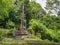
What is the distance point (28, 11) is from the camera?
2572 cm

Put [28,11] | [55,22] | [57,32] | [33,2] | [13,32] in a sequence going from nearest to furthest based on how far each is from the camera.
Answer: [57,32] → [55,22] → [13,32] → [33,2] → [28,11]

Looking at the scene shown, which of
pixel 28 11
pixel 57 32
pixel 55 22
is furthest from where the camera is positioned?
pixel 28 11

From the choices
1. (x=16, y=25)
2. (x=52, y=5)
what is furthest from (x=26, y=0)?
(x=52, y=5)

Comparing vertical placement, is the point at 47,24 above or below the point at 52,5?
below

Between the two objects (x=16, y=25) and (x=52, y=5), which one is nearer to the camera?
(x=52, y=5)

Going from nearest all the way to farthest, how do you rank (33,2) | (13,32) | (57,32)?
1. (57,32)
2. (13,32)
3. (33,2)

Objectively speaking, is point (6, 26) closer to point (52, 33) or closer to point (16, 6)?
point (16, 6)

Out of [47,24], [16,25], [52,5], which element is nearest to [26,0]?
[16,25]

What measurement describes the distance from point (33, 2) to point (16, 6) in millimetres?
2186

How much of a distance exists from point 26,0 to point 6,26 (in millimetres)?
4584

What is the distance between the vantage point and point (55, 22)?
53.8 ft

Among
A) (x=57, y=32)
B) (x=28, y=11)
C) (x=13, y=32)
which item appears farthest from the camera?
(x=28, y=11)

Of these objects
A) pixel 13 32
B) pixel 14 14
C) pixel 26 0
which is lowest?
pixel 13 32

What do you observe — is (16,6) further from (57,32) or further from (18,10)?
(57,32)
